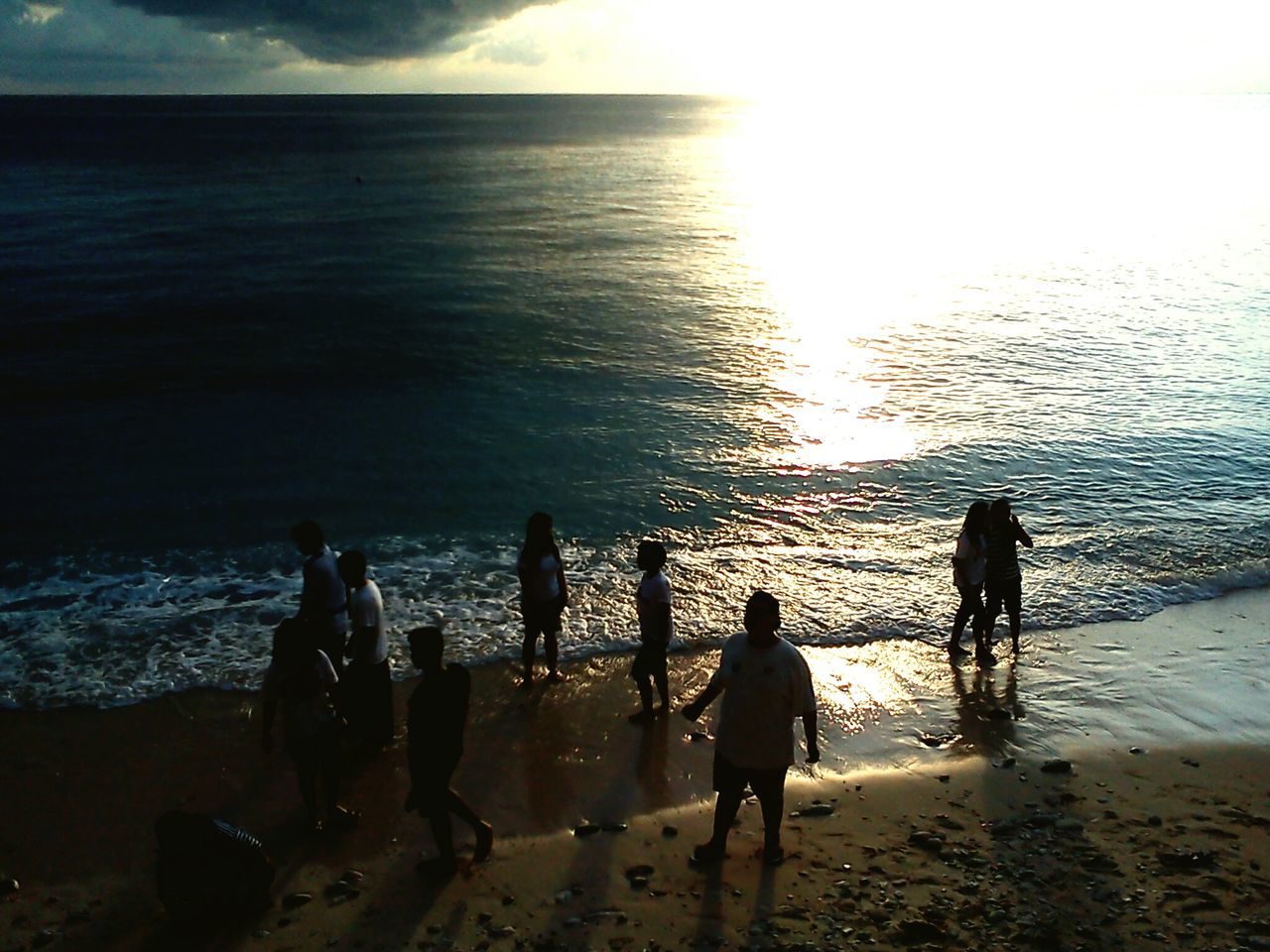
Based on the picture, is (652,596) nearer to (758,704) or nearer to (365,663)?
(365,663)

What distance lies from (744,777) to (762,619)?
1.19m

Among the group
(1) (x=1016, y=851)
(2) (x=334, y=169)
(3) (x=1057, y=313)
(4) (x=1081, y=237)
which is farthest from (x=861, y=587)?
(2) (x=334, y=169)

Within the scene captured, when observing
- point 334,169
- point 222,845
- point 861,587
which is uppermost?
point 334,169

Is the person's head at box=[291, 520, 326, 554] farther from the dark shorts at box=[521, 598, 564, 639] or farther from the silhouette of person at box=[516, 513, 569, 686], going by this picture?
the dark shorts at box=[521, 598, 564, 639]

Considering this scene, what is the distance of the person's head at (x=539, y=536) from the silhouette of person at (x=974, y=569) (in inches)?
168

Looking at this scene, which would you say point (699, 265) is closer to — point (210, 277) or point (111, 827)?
point (210, 277)

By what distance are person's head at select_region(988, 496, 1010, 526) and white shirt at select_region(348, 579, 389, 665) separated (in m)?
6.08

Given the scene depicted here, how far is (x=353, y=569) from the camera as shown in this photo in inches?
328

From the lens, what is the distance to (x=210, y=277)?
36.2m

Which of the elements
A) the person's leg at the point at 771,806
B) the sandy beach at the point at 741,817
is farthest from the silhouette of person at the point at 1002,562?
the person's leg at the point at 771,806

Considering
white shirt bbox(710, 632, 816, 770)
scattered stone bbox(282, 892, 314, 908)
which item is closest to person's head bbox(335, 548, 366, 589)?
scattered stone bbox(282, 892, 314, 908)

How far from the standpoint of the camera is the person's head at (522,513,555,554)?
930 centimetres

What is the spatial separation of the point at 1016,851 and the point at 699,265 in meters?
35.6

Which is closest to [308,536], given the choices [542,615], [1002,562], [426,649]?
[542,615]
